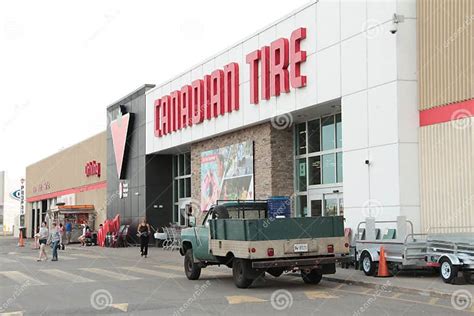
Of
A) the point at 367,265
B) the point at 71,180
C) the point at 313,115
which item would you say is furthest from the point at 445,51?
the point at 71,180

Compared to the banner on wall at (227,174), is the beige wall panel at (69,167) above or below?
above

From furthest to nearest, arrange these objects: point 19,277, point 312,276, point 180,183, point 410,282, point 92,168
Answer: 1. point 92,168
2. point 180,183
3. point 19,277
4. point 312,276
5. point 410,282

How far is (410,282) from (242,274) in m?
3.82

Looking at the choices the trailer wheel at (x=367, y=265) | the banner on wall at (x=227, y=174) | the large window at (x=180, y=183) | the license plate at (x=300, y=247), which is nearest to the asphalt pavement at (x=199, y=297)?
the license plate at (x=300, y=247)

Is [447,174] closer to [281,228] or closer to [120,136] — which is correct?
[281,228]

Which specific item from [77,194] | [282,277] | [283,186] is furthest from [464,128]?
[77,194]

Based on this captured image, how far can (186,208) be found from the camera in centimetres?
3556

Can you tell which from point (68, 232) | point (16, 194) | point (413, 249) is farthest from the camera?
point (16, 194)

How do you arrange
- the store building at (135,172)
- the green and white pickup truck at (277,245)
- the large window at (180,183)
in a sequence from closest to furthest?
1. the green and white pickup truck at (277,245)
2. the large window at (180,183)
3. the store building at (135,172)

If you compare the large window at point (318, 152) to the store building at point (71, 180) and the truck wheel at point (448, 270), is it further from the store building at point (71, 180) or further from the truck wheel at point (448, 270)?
the store building at point (71, 180)

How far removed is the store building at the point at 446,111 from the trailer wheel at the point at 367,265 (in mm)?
2091

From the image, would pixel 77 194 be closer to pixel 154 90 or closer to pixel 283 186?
pixel 154 90

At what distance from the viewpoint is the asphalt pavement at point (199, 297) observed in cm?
1141

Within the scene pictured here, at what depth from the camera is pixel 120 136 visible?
4144cm
